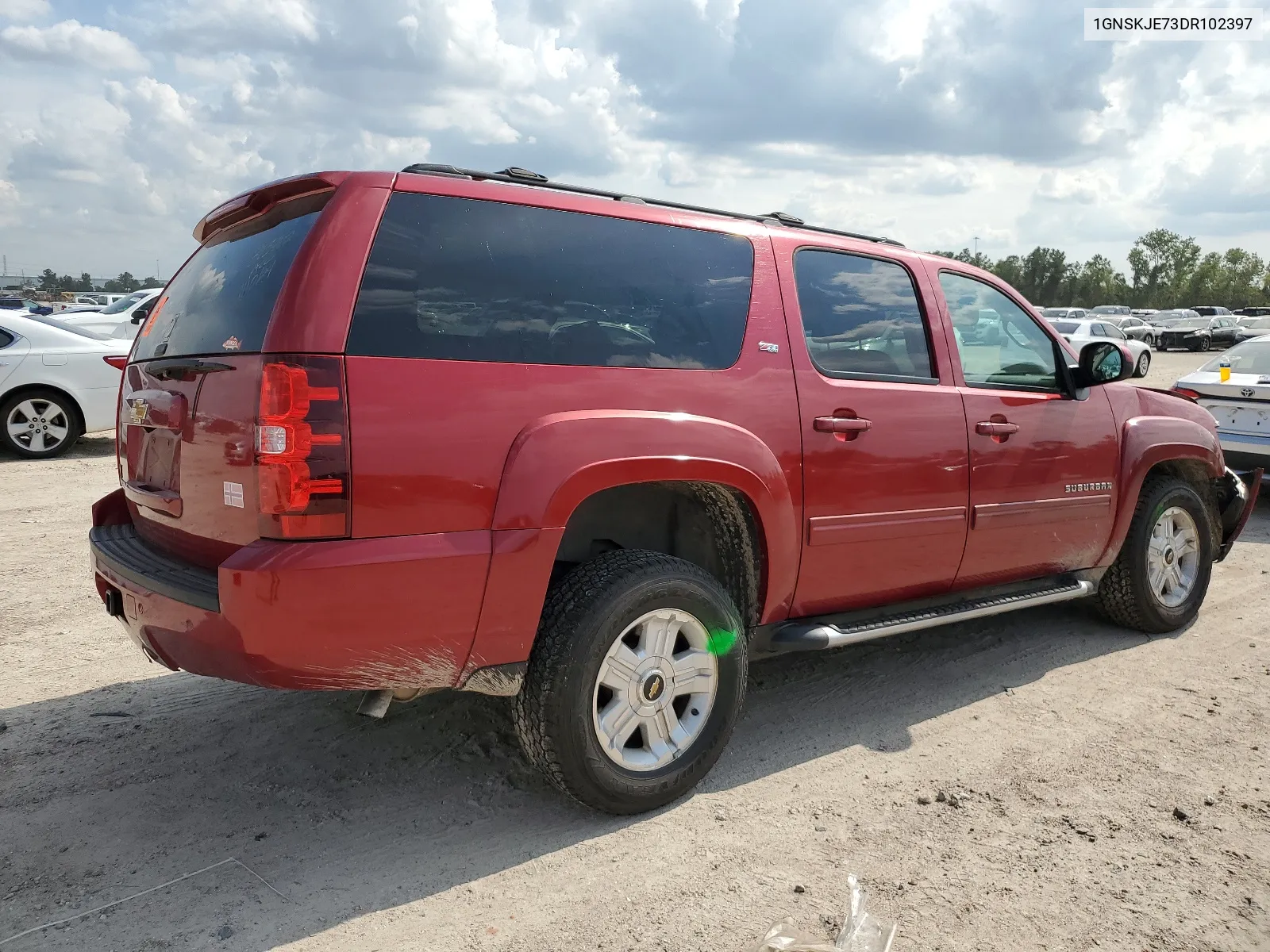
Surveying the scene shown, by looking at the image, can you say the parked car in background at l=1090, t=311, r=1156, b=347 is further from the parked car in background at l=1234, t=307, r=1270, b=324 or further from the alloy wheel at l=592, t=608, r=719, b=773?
the alloy wheel at l=592, t=608, r=719, b=773

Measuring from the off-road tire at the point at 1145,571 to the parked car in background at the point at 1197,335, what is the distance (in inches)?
1650

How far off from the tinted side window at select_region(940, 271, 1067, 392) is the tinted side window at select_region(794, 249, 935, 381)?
254mm

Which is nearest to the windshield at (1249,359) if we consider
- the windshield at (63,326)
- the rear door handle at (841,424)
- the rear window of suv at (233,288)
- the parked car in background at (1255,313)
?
the rear door handle at (841,424)

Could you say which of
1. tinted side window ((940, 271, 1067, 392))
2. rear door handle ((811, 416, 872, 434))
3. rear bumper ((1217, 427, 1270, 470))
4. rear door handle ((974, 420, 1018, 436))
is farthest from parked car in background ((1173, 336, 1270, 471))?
rear door handle ((811, 416, 872, 434))

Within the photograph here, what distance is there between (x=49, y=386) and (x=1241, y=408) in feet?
37.1

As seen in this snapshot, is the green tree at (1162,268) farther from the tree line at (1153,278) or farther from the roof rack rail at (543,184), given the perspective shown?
the roof rack rail at (543,184)

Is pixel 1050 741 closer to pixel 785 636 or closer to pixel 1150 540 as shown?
pixel 785 636

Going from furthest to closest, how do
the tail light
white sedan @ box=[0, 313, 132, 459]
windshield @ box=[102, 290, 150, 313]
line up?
1. windshield @ box=[102, 290, 150, 313]
2. white sedan @ box=[0, 313, 132, 459]
3. the tail light

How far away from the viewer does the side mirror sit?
4.51 metres

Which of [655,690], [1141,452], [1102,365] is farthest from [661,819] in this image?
[1141,452]

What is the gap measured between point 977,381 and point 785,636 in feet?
4.99

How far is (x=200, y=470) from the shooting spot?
2.75 m

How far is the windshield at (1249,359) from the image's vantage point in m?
8.92

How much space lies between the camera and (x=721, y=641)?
321cm
